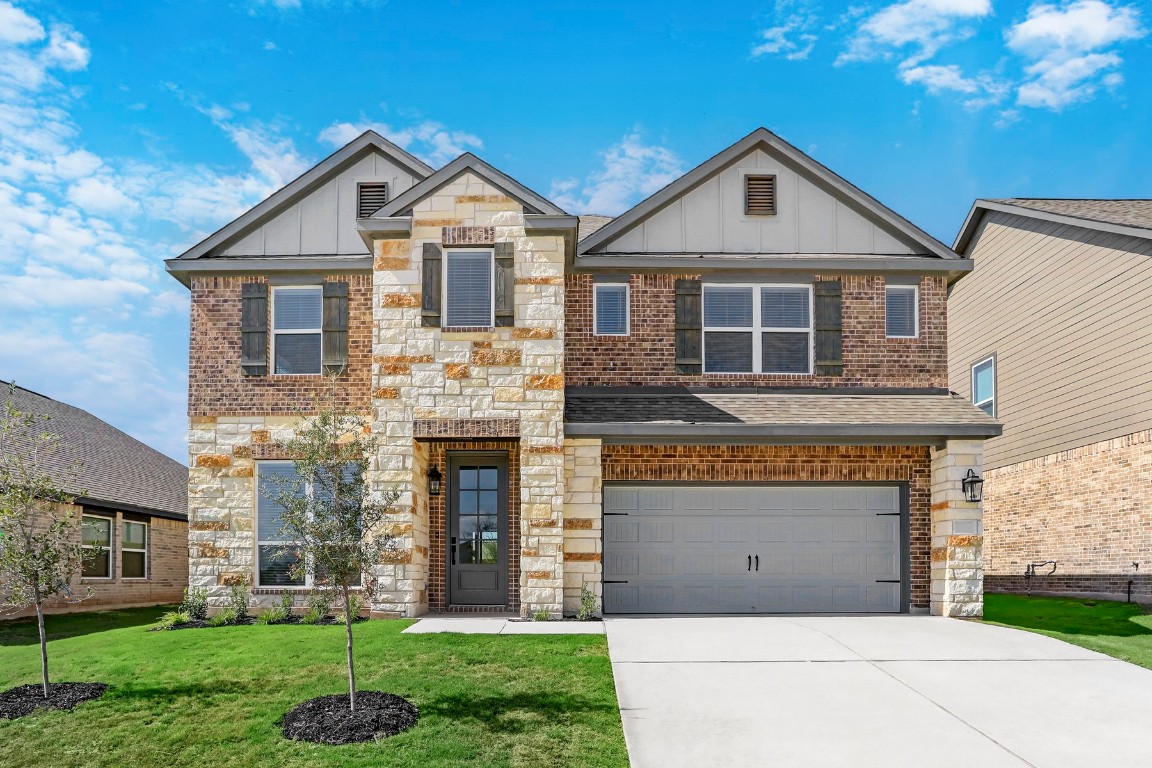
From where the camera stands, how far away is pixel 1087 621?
546 inches

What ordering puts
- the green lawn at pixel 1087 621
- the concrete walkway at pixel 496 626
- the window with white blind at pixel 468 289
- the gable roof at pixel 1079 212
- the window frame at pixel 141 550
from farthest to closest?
the window frame at pixel 141 550, the gable roof at pixel 1079 212, the window with white blind at pixel 468 289, the concrete walkway at pixel 496 626, the green lawn at pixel 1087 621

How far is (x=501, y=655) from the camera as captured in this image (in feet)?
34.4

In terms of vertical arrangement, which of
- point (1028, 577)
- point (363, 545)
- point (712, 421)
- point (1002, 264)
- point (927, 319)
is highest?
point (1002, 264)

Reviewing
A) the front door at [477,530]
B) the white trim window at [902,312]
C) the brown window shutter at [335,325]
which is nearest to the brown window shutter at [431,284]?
the brown window shutter at [335,325]

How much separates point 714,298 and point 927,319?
3509 millimetres

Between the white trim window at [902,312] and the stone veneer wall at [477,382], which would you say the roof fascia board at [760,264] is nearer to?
the white trim window at [902,312]

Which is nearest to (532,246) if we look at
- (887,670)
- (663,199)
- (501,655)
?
(663,199)

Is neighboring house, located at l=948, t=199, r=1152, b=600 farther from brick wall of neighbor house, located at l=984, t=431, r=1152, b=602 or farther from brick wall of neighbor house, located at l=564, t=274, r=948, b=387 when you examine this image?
brick wall of neighbor house, located at l=564, t=274, r=948, b=387

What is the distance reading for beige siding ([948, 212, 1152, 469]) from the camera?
16.1 metres

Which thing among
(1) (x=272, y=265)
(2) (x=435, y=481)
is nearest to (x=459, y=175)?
(1) (x=272, y=265)

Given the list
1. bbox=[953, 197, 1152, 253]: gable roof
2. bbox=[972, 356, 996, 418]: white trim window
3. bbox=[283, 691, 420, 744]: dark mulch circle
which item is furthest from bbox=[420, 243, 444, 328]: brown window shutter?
bbox=[972, 356, 996, 418]: white trim window

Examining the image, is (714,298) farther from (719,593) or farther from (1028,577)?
(1028,577)

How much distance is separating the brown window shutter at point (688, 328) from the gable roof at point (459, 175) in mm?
2770

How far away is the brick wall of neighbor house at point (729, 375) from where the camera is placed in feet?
49.9
